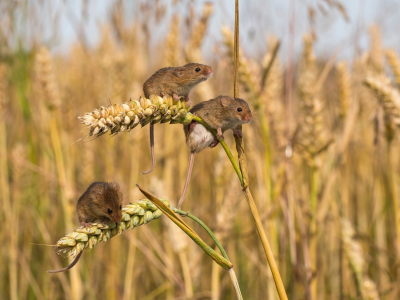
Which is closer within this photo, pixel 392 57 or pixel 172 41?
pixel 392 57

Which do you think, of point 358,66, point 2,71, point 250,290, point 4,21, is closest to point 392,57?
point 358,66

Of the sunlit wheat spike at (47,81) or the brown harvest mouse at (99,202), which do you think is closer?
the brown harvest mouse at (99,202)

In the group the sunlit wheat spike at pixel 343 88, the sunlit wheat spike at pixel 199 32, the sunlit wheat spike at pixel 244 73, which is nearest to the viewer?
the sunlit wheat spike at pixel 244 73

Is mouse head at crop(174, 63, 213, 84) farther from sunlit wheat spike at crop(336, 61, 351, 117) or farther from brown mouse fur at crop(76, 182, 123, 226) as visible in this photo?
sunlit wheat spike at crop(336, 61, 351, 117)

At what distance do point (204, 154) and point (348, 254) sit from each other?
86.5 inches

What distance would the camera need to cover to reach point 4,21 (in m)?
3.44

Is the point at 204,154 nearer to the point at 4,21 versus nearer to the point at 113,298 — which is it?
the point at 113,298

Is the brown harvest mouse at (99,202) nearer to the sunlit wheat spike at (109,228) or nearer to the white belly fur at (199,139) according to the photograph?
the sunlit wheat spike at (109,228)

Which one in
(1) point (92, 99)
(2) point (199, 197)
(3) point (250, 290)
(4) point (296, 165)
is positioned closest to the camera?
(3) point (250, 290)

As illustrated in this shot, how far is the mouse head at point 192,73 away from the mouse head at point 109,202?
495 mm

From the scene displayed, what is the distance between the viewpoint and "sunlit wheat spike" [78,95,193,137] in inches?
32.5

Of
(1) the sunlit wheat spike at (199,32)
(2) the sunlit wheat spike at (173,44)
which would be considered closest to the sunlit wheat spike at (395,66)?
(1) the sunlit wheat spike at (199,32)

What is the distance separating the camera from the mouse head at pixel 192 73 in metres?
1.43

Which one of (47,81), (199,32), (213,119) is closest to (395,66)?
(199,32)
